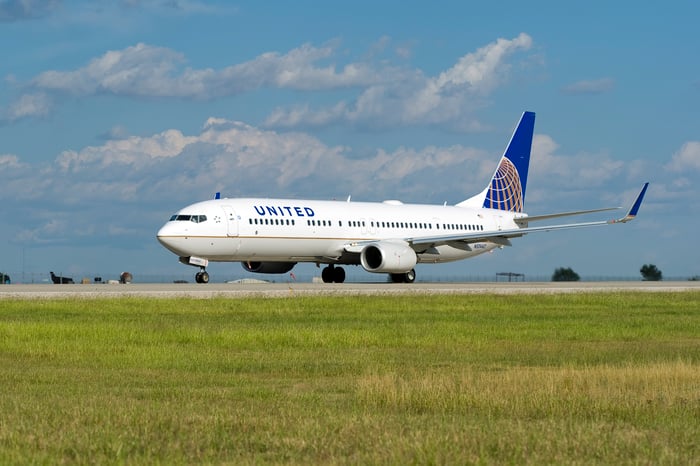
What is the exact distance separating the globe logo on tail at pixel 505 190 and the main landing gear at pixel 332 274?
13.2 m

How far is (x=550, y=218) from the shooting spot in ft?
217

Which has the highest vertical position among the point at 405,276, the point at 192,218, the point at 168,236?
the point at 192,218

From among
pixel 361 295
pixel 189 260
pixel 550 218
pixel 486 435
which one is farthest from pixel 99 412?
pixel 550 218

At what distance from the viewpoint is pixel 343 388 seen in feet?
55.7

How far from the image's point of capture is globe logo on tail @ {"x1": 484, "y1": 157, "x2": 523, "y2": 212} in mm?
72012

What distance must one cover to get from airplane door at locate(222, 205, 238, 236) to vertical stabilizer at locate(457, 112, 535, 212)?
22.0 metres

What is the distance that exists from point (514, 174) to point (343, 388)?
58057 millimetres

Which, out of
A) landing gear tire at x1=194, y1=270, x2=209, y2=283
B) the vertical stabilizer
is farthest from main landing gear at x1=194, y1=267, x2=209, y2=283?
the vertical stabilizer

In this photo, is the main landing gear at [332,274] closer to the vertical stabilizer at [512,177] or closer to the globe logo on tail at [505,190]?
the vertical stabilizer at [512,177]

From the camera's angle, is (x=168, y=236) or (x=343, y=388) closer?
(x=343, y=388)

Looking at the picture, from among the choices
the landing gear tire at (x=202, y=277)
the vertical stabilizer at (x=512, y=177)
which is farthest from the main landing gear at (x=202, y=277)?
the vertical stabilizer at (x=512, y=177)

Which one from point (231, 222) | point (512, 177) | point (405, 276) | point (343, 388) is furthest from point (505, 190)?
point (343, 388)

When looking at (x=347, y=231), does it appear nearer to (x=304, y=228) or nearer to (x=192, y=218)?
(x=304, y=228)

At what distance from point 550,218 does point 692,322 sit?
33755mm
